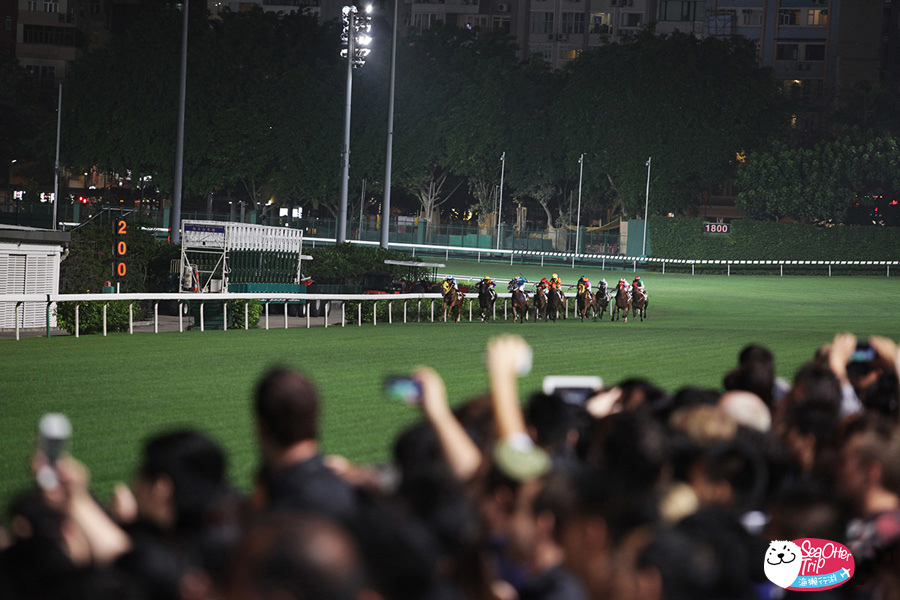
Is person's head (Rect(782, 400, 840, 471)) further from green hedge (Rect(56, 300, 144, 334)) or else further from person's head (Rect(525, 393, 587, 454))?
green hedge (Rect(56, 300, 144, 334))

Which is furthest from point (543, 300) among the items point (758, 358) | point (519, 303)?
point (758, 358)

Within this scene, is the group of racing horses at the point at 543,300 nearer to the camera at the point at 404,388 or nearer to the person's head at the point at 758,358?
the person's head at the point at 758,358

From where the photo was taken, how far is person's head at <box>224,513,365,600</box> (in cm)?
237

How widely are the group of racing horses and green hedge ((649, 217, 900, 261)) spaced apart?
114 feet

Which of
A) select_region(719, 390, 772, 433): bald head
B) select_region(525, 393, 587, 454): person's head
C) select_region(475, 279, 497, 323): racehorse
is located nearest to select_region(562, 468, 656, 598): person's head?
select_region(525, 393, 587, 454): person's head

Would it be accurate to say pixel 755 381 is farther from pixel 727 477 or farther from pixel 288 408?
pixel 288 408

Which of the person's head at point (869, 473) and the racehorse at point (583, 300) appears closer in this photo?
the person's head at point (869, 473)

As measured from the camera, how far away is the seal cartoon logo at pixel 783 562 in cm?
400

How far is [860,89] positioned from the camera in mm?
72062

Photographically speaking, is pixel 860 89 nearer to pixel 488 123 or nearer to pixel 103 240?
pixel 488 123

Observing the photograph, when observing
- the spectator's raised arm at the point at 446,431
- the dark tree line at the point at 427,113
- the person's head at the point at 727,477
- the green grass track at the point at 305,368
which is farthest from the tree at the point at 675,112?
the spectator's raised arm at the point at 446,431

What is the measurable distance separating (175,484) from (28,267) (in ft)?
66.1

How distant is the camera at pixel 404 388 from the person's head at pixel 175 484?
1.99 ft

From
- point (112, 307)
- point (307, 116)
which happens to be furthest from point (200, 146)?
point (112, 307)
